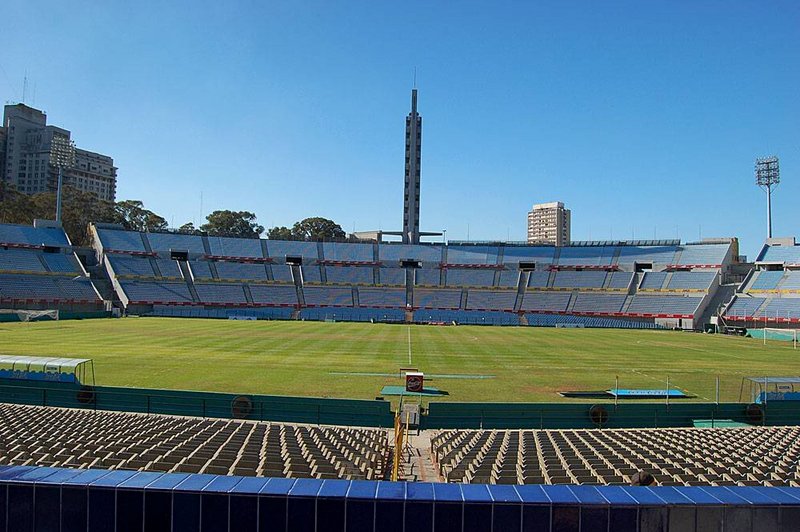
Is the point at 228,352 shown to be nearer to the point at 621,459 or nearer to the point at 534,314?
the point at 621,459

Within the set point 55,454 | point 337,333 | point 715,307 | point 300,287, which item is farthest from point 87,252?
point 715,307

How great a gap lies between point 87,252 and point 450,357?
78926mm

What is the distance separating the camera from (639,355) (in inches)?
1900

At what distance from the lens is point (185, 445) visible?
13992 millimetres

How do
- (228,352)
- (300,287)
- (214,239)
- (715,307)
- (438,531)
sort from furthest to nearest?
1. (214,239)
2. (300,287)
3. (715,307)
4. (228,352)
5. (438,531)

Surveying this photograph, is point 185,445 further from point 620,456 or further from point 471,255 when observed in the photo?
point 471,255

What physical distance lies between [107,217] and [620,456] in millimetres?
142986

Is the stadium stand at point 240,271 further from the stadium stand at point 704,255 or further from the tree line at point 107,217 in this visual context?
the stadium stand at point 704,255

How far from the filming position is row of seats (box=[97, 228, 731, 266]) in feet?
330

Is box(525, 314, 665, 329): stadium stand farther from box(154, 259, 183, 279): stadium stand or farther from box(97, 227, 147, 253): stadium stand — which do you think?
box(97, 227, 147, 253): stadium stand

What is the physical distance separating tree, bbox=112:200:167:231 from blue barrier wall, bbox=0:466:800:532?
509 feet

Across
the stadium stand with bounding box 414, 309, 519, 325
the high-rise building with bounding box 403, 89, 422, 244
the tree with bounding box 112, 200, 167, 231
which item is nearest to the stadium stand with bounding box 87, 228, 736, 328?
the stadium stand with bounding box 414, 309, 519, 325

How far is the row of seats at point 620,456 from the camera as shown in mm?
11844

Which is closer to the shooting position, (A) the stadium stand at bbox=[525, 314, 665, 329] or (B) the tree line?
(A) the stadium stand at bbox=[525, 314, 665, 329]
